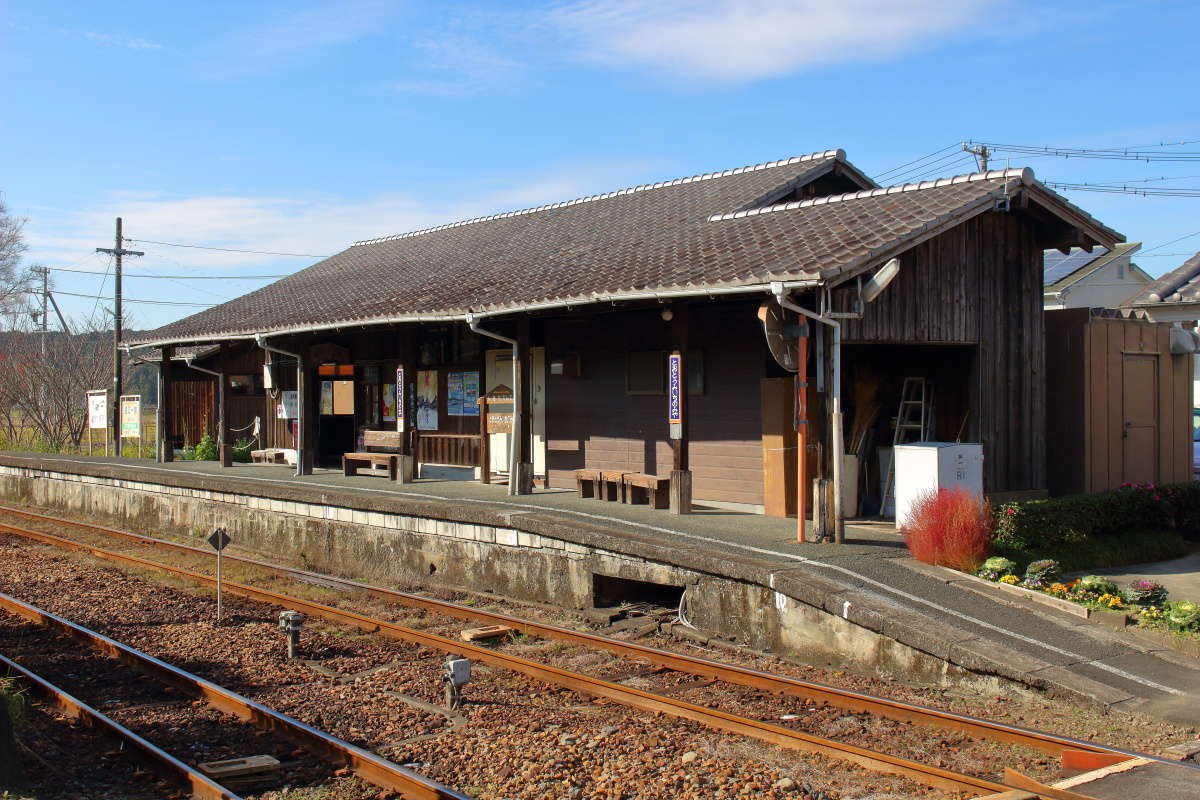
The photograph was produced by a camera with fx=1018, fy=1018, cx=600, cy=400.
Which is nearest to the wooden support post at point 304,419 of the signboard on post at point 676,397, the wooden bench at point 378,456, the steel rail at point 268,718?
the wooden bench at point 378,456

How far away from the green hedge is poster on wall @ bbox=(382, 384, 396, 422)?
11.0 m

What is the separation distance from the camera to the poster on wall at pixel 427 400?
54.4 ft

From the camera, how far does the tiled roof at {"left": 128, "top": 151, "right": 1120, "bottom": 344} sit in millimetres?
10211

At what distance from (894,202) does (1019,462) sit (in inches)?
130

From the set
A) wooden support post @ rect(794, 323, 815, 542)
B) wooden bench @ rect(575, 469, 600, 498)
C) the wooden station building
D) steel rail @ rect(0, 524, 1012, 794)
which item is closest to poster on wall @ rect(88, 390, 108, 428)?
the wooden station building

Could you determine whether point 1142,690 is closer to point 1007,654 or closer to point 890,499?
point 1007,654

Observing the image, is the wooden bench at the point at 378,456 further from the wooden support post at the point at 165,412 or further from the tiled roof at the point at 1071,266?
the tiled roof at the point at 1071,266

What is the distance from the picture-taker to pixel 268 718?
6.48 m

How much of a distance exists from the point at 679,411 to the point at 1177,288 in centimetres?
991

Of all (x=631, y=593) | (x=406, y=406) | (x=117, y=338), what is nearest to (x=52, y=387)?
(x=117, y=338)

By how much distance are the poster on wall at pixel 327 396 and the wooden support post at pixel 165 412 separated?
3.12 m

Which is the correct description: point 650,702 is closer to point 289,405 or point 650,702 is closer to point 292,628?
point 292,628

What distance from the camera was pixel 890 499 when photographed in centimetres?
1155

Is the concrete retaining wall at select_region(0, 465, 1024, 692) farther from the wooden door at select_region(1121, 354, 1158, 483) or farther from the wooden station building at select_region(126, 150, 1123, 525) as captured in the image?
the wooden door at select_region(1121, 354, 1158, 483)
